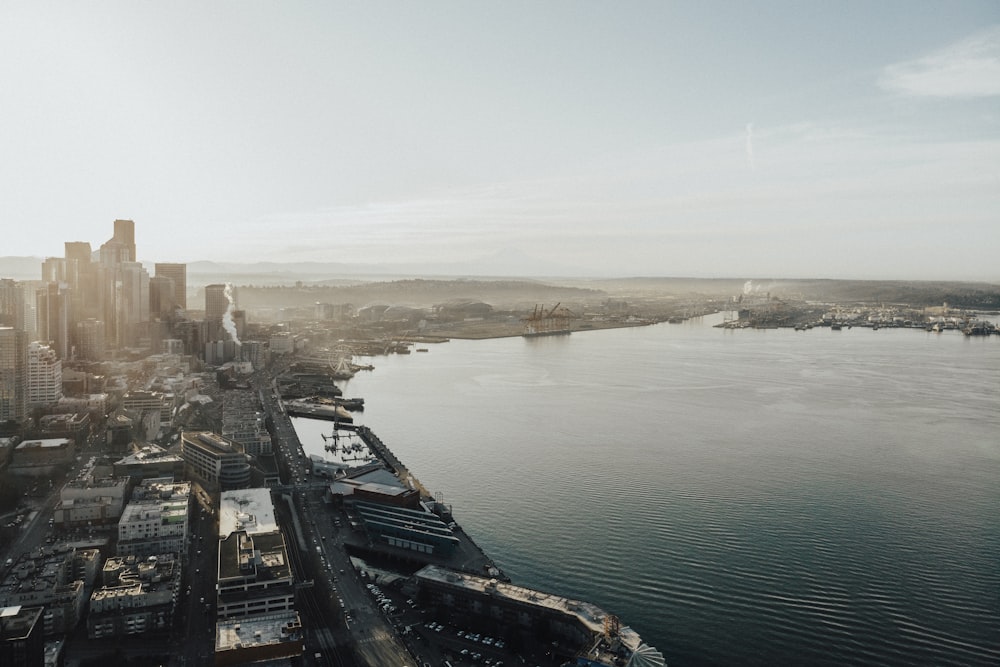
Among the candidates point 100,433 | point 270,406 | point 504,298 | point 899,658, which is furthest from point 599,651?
point 504,298

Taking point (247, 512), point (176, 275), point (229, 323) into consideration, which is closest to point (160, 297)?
point (229, 323)

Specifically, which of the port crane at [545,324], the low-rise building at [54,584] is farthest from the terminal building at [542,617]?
the port crane at [545,324]

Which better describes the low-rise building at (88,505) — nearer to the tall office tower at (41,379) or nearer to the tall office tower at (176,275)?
the tall office tower at (41,379)

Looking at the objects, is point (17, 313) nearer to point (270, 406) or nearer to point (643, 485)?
point (270, 406)

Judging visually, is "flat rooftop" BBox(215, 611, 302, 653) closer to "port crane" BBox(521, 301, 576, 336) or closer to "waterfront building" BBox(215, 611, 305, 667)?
"waterfront building" BBox(215, 611, 305, 667)

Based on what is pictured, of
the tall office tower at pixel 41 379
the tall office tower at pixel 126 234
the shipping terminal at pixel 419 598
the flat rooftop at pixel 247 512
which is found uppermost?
the tall office tower at pixel 126 234
